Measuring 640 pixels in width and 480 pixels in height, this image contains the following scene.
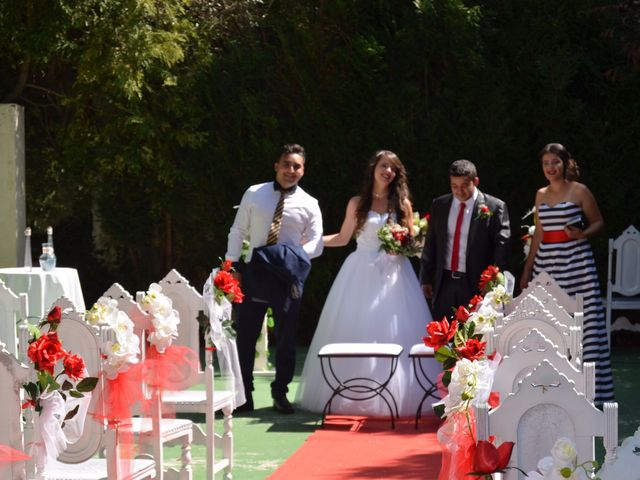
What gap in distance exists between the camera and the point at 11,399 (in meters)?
3.78

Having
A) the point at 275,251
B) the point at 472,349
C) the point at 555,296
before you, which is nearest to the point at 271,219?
the point at 275,251

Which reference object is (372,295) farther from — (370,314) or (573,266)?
(573,266)

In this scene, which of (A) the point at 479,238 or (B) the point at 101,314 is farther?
(A) the point at 479,238

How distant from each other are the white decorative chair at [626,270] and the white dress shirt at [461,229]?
9.05ft

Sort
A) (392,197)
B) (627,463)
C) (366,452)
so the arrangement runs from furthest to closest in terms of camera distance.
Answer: (392,197)
(366,452)
(627,463)

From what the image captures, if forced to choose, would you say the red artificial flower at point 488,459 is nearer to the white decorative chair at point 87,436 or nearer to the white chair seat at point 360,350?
the white decorative chair at point 87,436

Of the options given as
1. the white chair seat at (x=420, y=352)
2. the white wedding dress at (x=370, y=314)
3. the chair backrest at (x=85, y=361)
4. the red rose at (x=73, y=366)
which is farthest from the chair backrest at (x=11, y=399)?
the white wedding dress at (x=370, y=314)

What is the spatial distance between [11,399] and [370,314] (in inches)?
202

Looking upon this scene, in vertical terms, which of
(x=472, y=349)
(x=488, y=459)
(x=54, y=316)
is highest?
(x=54, y=316)

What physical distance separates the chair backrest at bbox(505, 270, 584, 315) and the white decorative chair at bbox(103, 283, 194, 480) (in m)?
1.81

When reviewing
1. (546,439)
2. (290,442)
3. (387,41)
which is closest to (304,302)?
(387,41)

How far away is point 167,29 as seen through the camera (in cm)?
1200

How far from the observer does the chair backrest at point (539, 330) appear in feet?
16.3

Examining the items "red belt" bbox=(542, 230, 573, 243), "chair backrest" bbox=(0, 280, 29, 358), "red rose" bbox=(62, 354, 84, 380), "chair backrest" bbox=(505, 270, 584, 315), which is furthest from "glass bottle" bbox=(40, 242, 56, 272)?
"red rose" bbox=(62, 354, 84, 380)
